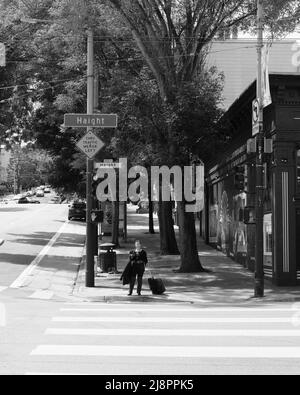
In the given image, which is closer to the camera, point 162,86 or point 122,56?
point 162,86

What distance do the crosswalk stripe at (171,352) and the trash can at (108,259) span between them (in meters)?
11.9

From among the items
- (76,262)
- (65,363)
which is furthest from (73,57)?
(65,363)

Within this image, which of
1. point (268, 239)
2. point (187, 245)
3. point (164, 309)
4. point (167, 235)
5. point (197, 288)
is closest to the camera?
point (164, 309)

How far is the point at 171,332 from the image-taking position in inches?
409

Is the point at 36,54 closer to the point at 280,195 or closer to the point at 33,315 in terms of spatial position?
the point at 280,195

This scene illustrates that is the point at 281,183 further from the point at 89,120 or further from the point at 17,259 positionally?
the point at 17,259

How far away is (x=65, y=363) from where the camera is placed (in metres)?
7.68

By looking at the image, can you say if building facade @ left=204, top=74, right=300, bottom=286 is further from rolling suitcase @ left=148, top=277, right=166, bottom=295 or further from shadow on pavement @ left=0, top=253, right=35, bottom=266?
shadow on pavement @ left=0, top=253, right=35, bottom=266

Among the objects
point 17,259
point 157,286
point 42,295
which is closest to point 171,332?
point 157,286

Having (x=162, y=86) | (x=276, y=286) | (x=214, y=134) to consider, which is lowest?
(x=276, y=286)

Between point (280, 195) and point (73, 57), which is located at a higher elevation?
point (73, 57)

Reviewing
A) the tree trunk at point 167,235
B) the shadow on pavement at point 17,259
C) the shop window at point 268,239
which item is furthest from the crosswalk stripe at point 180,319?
the tree trunk at point 167,235

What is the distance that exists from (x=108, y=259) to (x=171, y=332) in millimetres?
10624
